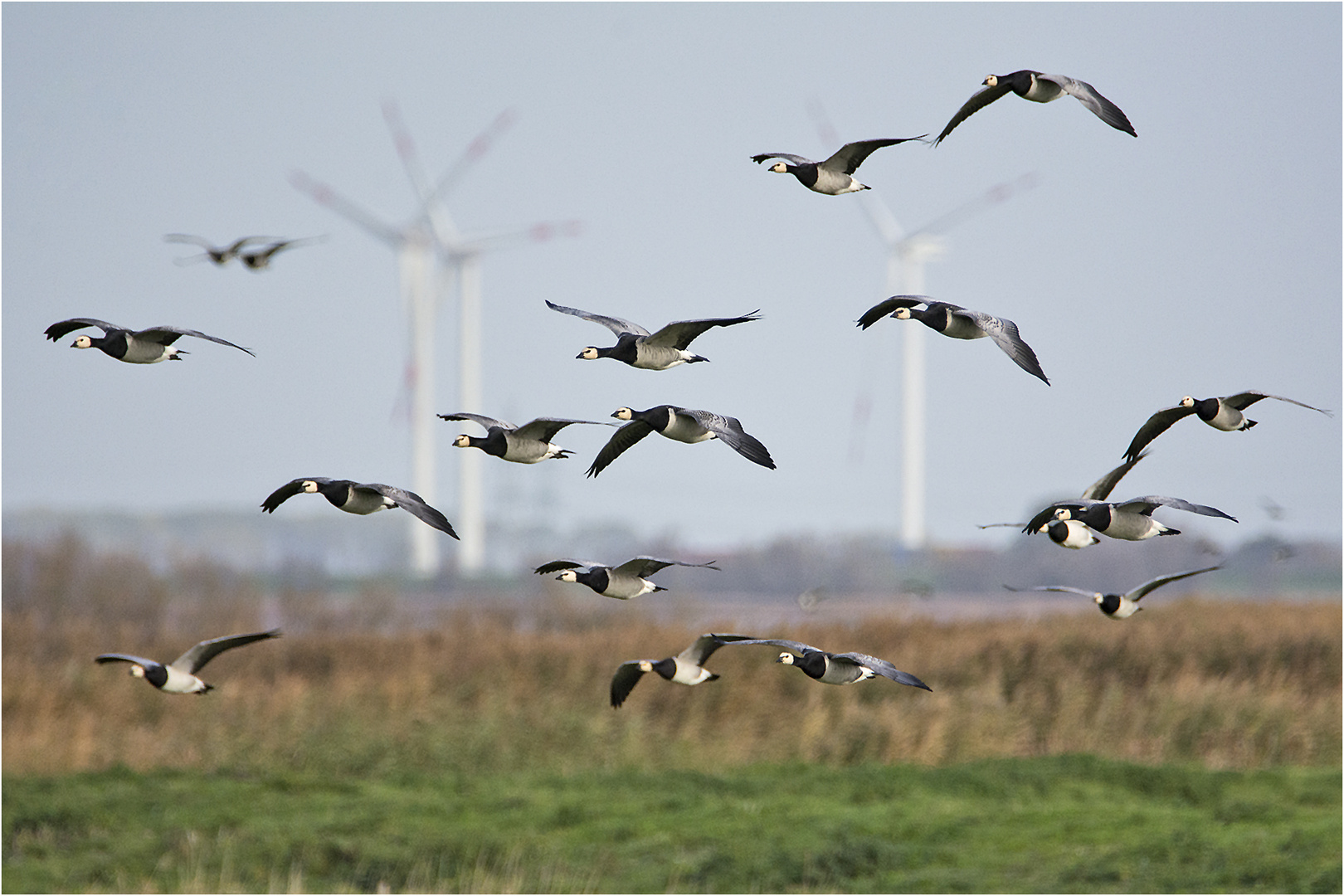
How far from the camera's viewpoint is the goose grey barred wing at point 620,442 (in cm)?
599

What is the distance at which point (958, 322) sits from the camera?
581cm

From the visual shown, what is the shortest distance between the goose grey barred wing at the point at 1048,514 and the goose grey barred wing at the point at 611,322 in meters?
2.03

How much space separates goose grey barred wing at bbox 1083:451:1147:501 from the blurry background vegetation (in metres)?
15.9

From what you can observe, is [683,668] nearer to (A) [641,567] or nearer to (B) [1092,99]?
(A) [641,567]

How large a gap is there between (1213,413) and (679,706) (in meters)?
22.4

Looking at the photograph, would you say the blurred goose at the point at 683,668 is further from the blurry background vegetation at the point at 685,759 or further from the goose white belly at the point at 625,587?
the blurry background vegetation at the point at 685,759

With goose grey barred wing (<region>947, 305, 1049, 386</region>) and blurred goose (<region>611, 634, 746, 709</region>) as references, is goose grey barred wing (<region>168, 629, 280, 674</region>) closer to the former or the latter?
blurred goose (<region>611, 634, 746, 709</region>)

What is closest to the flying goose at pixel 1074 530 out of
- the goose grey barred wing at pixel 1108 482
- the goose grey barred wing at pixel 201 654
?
the goose grey barred wing at pixel 1108 482

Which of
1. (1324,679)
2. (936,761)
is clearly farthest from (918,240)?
(936,761)

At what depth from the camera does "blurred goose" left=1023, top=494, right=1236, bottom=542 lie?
546cm

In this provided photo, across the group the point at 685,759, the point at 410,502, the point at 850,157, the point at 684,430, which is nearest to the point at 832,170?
the point at 850,157

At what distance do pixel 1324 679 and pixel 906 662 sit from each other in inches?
354

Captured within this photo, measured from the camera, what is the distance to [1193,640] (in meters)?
32.0

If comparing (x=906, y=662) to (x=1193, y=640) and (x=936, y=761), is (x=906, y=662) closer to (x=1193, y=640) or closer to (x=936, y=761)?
(x=936, y=761)
